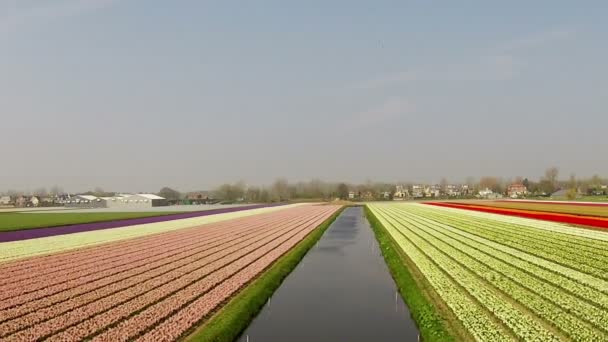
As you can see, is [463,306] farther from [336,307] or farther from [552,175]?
[552,175]

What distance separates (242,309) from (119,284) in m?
6.07

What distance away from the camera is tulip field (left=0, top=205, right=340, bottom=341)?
42.6 ft

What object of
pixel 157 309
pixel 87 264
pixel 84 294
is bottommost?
pixel 157 309

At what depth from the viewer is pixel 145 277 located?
795 inches

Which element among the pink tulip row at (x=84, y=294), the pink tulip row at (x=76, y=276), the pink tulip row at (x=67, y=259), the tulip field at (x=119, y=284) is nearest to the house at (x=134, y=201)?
the tulip field at (x=119, y=284)

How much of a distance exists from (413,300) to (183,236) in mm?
26157

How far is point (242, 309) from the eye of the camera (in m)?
15.2

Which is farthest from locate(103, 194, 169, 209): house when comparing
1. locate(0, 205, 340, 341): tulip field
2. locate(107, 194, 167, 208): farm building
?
locate(0, 205, 340, 341): tulip field

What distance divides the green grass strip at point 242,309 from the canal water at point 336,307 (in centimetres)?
28

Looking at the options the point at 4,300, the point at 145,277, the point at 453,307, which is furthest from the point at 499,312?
the point at 4,300

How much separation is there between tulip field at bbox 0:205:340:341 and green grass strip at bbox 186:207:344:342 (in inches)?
15.7

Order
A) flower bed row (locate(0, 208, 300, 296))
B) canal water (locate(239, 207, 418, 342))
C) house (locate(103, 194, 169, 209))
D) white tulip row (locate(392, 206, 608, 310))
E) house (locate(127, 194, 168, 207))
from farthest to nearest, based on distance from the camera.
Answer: house (locate(127, 194, 168, 207)), house (locate(103, 194, 169, 209)), flower bed row (locate(0, 208, 300, 296)), white tulip row (locate(392, 206, 608, 310)), canal water (locate(239, 207, 418, 342))

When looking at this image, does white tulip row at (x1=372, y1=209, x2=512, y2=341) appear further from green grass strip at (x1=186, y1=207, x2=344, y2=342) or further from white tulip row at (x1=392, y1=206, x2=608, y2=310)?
green grass strip at (x1=186, y1=207, x2=344, y2=342)

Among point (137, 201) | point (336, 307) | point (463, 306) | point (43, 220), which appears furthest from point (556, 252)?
point (137, 201)
